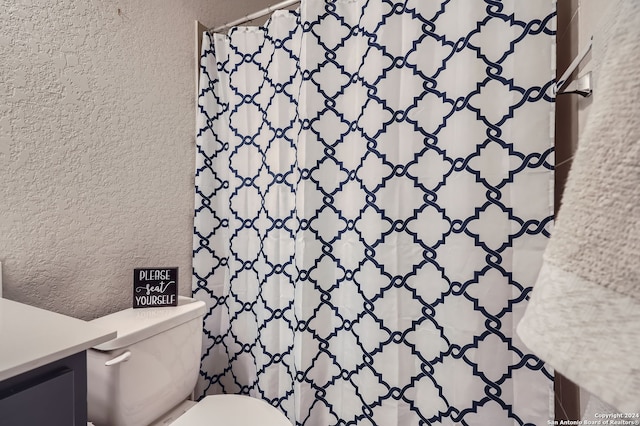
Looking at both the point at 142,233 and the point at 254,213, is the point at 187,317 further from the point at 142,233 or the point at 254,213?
the point at 254,213

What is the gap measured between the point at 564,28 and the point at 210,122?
4.64ft

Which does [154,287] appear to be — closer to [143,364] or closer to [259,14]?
[143,364]

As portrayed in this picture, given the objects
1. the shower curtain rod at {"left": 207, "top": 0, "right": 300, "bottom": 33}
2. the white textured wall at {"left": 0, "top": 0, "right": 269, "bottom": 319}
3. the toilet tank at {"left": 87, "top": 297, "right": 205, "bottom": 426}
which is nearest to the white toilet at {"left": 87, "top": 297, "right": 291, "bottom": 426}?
the toilet tank at {"left": 87, "top": 297, "right": 205, "bottom": 426}

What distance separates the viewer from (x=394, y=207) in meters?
1.09

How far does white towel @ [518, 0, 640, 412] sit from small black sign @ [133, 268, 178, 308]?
1.25 metres

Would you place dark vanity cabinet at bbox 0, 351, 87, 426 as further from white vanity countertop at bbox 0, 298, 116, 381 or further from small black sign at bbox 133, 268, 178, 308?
small black sign at bbox 133, 268, 178, 308

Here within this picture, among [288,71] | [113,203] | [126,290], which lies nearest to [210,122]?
[288,71]

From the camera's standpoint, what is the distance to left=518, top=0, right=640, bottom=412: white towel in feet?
0.79

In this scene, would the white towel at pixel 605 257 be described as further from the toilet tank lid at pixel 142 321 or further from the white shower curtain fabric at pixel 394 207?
the toilet tank lid at pixel 142 321

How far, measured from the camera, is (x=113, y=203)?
1220 millimetres

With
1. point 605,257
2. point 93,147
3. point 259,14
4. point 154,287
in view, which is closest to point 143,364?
point 154,287

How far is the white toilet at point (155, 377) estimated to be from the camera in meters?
0.97

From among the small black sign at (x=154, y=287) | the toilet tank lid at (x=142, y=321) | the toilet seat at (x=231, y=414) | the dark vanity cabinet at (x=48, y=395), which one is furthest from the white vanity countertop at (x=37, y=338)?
the toilet seat at (x=231, y=414)

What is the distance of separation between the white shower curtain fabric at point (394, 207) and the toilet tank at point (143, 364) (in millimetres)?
322
